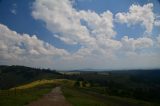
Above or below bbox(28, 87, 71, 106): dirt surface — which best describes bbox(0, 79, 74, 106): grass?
above

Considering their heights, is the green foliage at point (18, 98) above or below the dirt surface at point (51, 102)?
above

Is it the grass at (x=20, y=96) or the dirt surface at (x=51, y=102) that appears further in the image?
the grass at (x=20, y=96)

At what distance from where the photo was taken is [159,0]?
9773 mm

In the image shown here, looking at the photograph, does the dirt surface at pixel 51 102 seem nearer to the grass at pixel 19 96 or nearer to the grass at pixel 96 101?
the grass at pixel 96 101

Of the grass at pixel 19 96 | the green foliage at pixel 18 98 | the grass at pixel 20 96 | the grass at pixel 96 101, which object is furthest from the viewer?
the grass at pixel 96 101

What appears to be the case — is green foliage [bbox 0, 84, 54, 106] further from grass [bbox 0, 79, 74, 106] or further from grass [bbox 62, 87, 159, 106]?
grass [bbox 62, 87, 159, 106]

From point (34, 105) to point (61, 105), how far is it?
380 cm

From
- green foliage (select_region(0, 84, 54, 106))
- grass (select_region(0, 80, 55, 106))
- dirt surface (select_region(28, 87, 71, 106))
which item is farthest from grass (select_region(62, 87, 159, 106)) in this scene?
grass (select_region(0, 80, 55, 106))

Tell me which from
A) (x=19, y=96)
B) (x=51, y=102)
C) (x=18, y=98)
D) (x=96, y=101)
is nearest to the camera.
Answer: (x=51, y=102)

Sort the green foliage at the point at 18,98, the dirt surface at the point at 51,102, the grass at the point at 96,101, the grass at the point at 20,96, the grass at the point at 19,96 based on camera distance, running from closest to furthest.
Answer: the dirt surface at the point at 51,102 < the green foliage at the point at 18,98 < the grass at the point at 19,96 < the grass at the point at 20,96 < the grass at the point at 96,101

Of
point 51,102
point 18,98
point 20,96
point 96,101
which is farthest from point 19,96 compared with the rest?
point 96,101

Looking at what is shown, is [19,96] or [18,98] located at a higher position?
[19,96]

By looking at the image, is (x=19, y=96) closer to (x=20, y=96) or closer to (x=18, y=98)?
(x=20, y=96)

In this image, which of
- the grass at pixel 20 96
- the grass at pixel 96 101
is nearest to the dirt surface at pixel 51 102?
the grass at pixel 96 101
